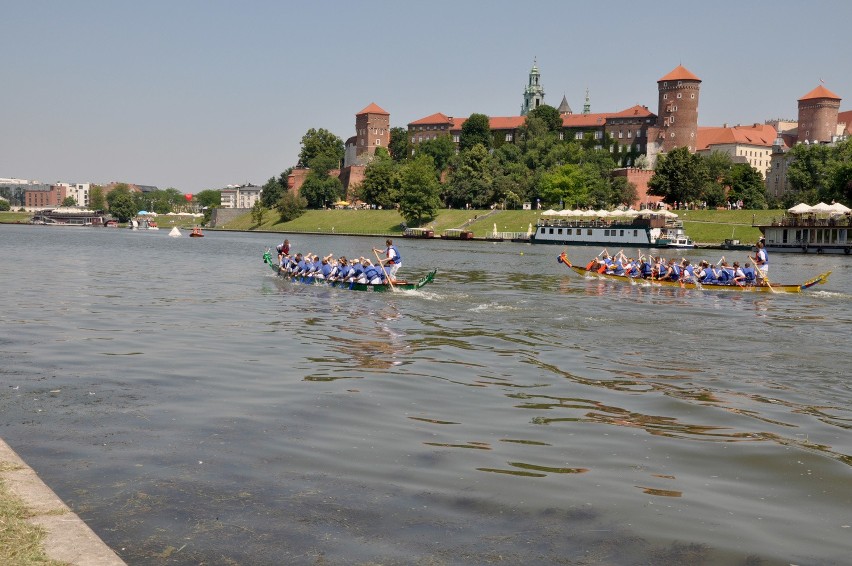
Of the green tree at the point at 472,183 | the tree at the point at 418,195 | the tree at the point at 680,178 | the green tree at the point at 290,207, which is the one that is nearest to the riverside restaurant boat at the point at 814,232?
the tree at the point at 680,178

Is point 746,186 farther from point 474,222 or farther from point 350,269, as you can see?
point 350,269

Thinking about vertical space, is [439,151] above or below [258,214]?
above

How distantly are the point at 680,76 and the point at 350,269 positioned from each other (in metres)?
134

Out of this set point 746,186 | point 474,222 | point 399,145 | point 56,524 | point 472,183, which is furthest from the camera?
point 399,145

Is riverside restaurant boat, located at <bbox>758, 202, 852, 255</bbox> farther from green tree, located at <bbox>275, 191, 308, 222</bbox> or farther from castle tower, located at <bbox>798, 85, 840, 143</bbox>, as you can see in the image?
green tree, located at <bbox>275, 191, 308, 222</bbox>

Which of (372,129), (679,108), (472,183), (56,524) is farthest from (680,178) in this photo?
(56,524)

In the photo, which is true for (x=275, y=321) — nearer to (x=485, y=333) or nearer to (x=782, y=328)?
(x=485, y=333)

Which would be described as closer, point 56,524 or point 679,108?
point 56,524

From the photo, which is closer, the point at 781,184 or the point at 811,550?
the point at 811,550

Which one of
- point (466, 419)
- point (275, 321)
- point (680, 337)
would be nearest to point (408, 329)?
point (275, 321)

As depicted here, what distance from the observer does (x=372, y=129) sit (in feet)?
645

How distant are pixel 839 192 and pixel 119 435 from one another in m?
102

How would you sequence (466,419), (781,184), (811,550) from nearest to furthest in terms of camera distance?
1. (811,550)
2. (466,419)
3. (781,184)

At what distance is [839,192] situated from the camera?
98750 mm
